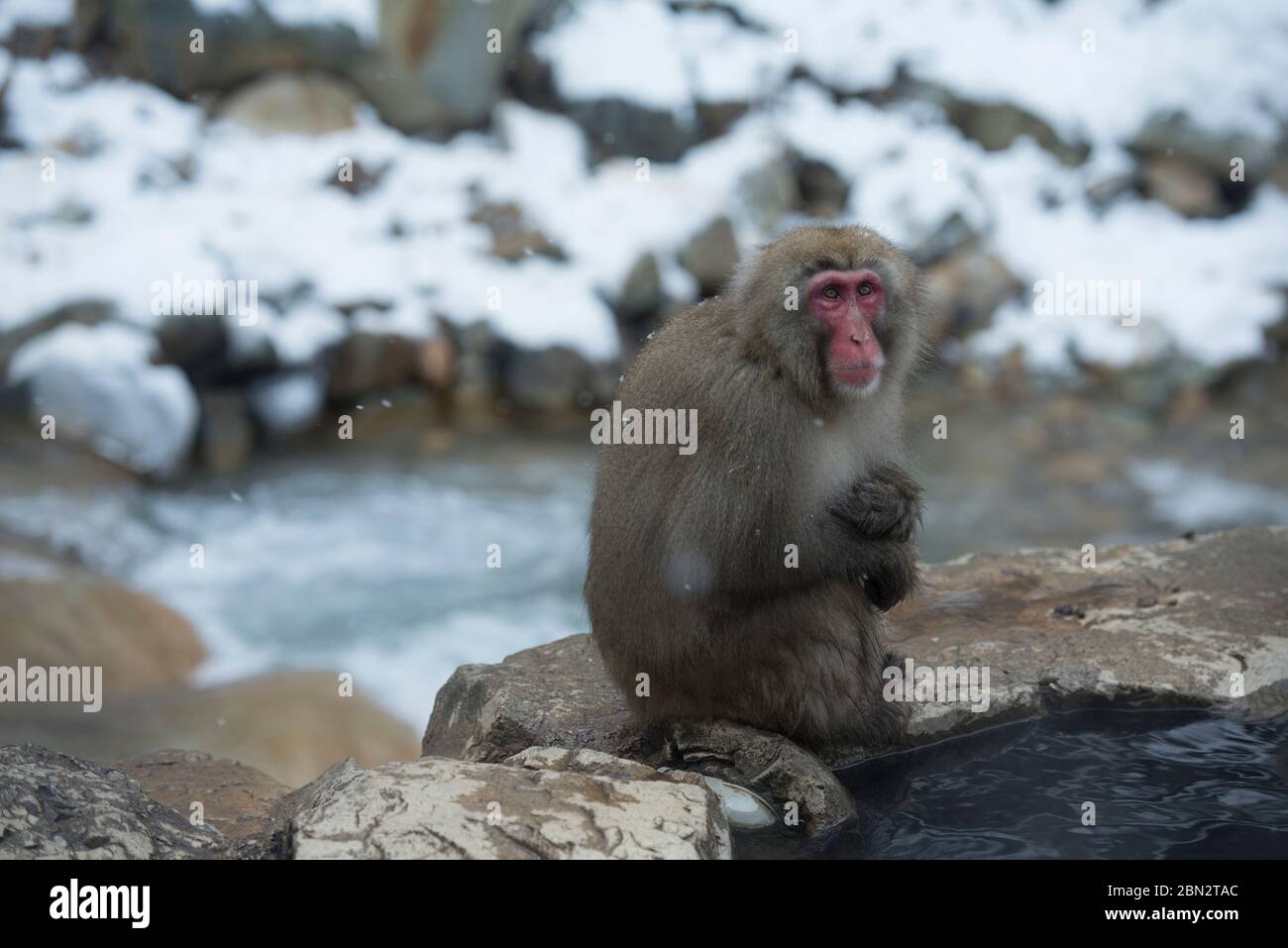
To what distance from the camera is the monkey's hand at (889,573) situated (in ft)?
12.0

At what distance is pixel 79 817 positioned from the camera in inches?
120

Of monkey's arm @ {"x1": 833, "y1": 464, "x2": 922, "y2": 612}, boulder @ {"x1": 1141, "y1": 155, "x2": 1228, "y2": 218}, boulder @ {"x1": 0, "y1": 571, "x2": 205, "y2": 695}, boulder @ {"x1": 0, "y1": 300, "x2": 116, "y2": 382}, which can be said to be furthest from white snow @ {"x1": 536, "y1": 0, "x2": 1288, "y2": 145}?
monkey's arm @ {"x1": 833, "y1": 464, "x2": 922, "y2": 612}

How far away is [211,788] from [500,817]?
1.92 m

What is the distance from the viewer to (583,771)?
327 cm

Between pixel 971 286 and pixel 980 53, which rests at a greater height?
pixel 980 53

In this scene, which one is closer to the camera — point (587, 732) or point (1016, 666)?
point (587, 732)

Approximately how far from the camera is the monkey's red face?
11.5ft

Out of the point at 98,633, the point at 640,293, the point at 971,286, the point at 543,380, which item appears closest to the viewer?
the point at 98,633

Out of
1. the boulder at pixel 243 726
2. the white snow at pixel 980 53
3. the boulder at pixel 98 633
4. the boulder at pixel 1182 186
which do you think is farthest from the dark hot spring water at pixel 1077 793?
the boulder at pixel 1182 186

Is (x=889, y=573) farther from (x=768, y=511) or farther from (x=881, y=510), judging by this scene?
(x=768, y=511)

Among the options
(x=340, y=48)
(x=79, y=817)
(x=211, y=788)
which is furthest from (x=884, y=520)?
(x=340, y=48)

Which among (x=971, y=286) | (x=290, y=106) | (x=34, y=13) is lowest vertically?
(x=971, y=286)

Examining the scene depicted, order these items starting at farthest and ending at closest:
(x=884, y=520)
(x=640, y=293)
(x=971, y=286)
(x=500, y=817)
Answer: (x=971, y=286)
(x=640, y=293)
(x=884, y=520)
(x=500, y=817)

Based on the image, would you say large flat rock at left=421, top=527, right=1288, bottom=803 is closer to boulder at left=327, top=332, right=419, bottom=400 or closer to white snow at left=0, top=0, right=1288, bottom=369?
boulder at left=327, top=332, right=419, bottom=400
